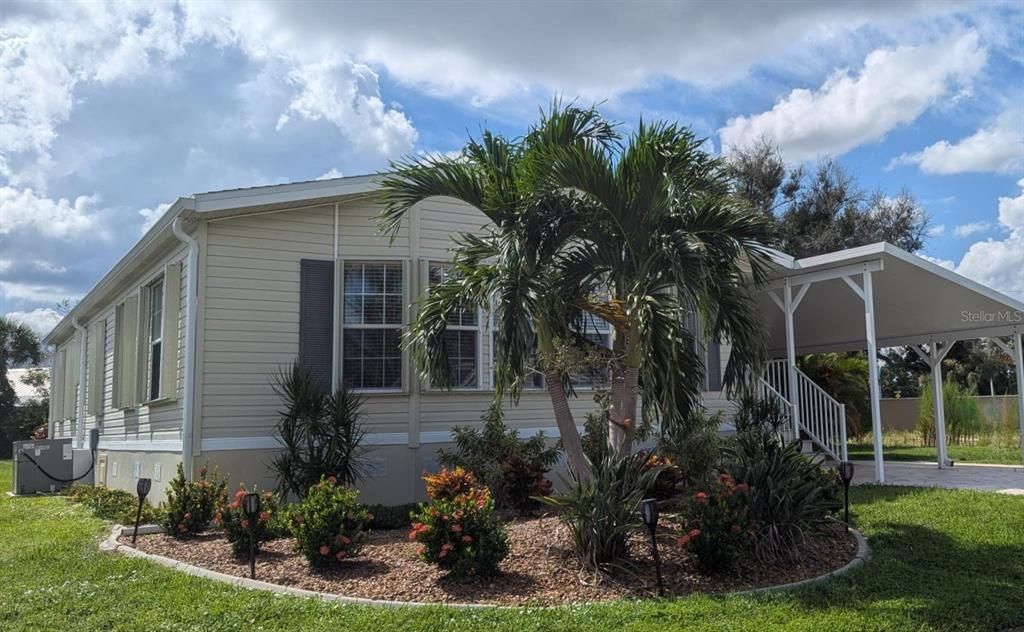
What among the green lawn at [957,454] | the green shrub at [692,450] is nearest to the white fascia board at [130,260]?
the green shrub at [692,450]

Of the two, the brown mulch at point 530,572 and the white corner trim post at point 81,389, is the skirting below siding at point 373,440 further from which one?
the white corner trim post at point 81,389

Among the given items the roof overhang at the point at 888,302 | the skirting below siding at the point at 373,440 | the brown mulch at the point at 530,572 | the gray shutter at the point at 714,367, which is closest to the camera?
the brown mulch at the point at 530,572

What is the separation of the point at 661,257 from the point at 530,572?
281 cm

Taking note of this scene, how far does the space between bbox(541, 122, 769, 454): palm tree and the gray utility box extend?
1250cm

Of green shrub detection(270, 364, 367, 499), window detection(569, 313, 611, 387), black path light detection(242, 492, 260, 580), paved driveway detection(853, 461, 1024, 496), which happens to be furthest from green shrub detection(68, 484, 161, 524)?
paved driveway detection(853, 461, 1024, 496)

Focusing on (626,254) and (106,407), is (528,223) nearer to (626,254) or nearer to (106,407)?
(626,254)

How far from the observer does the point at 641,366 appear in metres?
7.30

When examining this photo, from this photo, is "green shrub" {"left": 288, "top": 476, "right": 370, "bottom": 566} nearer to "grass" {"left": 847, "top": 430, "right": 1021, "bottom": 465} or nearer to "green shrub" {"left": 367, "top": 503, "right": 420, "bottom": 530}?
"green shrub" {"left": 367, "top": 503, "right": 420, "bottom": 530}

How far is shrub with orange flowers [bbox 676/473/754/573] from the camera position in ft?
21.2

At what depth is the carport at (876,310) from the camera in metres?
11.3

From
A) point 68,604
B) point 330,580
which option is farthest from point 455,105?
point 68,604

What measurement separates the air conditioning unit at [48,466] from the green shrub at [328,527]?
10236 mm

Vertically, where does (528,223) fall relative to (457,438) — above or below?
above

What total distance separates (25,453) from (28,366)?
2644 cm
